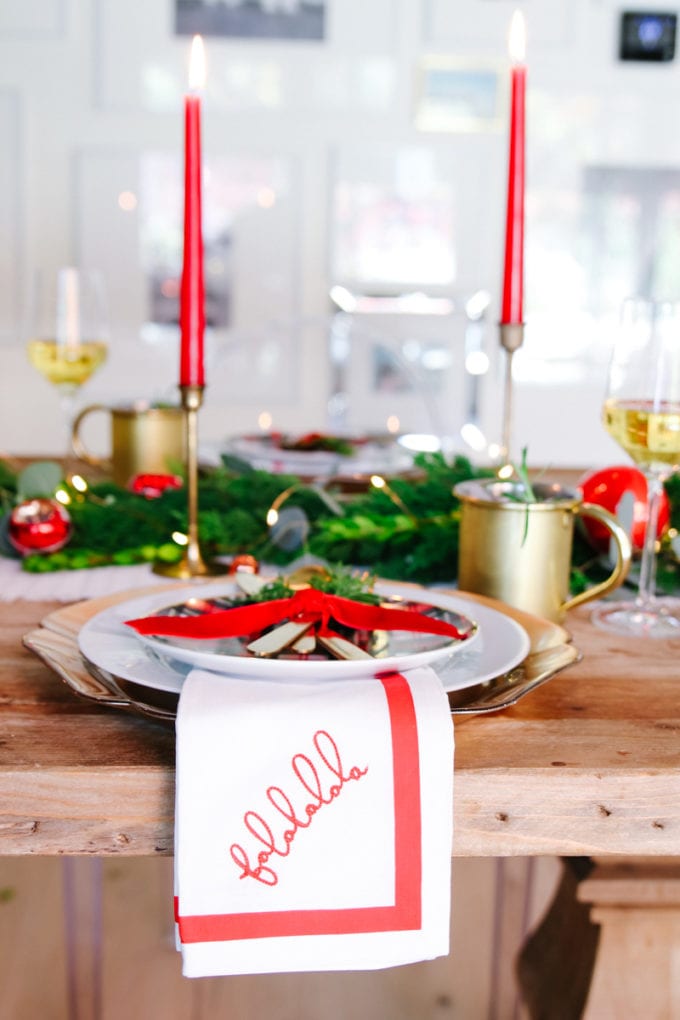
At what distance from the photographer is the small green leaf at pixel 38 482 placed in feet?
3.69

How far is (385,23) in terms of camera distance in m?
3.72

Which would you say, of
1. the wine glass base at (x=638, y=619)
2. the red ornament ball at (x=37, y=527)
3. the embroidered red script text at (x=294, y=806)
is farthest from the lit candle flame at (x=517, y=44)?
the embroidered red script text at (x=294, y=806)

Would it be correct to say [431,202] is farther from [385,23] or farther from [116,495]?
[116,495]

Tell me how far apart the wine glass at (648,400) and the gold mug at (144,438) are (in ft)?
1.99

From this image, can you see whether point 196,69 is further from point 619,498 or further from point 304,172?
point 304,172

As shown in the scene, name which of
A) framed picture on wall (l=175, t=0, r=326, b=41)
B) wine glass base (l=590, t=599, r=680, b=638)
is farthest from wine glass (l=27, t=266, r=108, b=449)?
framed picture on wall (l=175, t=0, r=326, b=41)

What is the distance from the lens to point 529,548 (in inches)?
32.9

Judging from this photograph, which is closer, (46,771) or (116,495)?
(46,771)

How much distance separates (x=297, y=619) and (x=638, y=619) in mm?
356

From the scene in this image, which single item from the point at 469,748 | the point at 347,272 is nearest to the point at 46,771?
the point at 469,748

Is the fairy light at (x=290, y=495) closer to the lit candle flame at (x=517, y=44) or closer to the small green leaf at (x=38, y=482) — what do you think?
the small green leaf at (x=38, y=482)

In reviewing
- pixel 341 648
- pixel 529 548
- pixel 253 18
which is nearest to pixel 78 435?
pixel 529 548

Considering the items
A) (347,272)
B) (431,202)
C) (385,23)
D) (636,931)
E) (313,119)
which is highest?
(385,23)

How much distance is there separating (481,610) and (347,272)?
3182 mm
